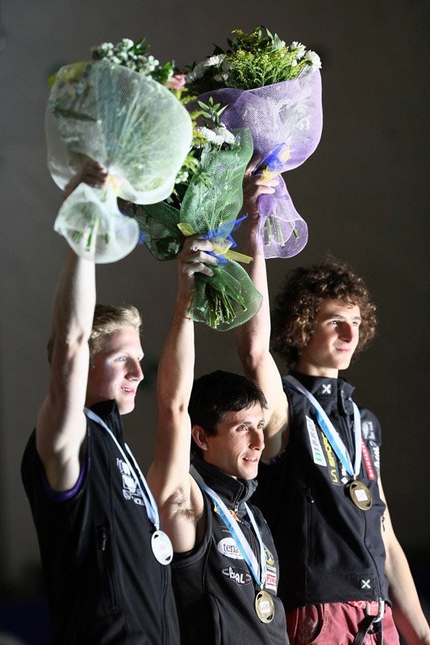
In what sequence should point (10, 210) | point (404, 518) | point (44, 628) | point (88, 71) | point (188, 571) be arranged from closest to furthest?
point (88, 71) < point (188, 571) < point (44, 628) < point (10, 210) < point (404, 518)

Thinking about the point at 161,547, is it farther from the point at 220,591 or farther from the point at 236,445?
the point at 236,445

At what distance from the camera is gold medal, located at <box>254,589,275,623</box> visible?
233 centimetres

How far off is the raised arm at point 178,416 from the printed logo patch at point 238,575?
110mm

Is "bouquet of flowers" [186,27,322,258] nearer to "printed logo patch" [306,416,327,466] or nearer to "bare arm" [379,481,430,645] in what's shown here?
"printed logo patch" [306,416,327,466]

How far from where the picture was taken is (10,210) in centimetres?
433

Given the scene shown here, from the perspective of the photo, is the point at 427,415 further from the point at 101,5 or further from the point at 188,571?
the point at 188,571

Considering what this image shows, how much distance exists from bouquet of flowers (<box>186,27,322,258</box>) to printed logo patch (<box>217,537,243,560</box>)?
0.82m

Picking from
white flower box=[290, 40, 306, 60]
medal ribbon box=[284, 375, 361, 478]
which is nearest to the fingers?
white flower box=[290, 40, 306, 60]

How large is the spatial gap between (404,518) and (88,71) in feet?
11.6

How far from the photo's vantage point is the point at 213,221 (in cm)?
223

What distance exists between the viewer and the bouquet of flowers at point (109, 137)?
5.72 feet

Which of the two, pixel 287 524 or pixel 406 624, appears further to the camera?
pixel 406 624

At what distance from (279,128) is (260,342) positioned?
61 centimetres

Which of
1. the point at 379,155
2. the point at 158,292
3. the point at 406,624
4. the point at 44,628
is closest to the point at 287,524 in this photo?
the point at 406,624
